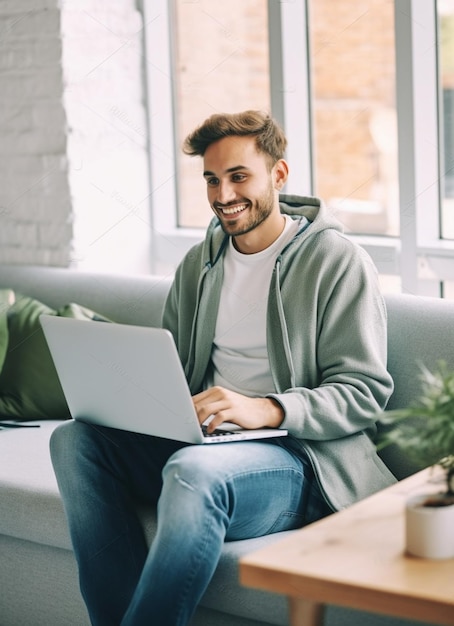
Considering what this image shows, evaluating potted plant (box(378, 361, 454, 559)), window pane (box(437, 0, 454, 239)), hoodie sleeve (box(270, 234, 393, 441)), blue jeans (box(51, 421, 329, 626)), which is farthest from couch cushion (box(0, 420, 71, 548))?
window pane (box(437, 0, 454, 239))

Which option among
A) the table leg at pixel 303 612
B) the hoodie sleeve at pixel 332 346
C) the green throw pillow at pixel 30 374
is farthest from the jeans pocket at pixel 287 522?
the green throw pillow at pixel 30 374

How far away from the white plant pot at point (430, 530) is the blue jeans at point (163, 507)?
19.6 inches

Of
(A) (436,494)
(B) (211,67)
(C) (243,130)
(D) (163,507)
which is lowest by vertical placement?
(D) (163,507)

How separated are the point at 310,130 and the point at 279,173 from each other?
905 millimetres

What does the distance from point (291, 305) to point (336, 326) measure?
115mm

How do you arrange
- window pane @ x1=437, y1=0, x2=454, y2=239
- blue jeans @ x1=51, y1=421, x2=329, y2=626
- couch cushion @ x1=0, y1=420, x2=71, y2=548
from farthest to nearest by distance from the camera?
window pane @ x1=437, y1=0, x2=454, y2=239
couch cushion @ x1=0, y1=420, x2=71, y2=548
blue jeans @ x1=51, y1=421, x2=329, y2=626

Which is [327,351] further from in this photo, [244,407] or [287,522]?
[287,522]

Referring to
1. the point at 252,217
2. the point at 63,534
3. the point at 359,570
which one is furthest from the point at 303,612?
the point at 252,217

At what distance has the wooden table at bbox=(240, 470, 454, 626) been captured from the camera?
1256 millimetres

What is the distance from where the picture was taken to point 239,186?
7.34ft

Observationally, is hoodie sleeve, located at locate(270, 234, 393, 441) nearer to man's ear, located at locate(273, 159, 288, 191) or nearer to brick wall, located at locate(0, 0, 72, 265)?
man's ear, located at locate(273, 159, 288, 191)

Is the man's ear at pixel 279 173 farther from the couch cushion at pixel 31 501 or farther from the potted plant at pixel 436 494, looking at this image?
the potted plant at pixel 436 494

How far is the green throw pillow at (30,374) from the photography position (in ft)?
9.07

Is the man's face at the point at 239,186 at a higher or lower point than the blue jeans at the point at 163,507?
higher
